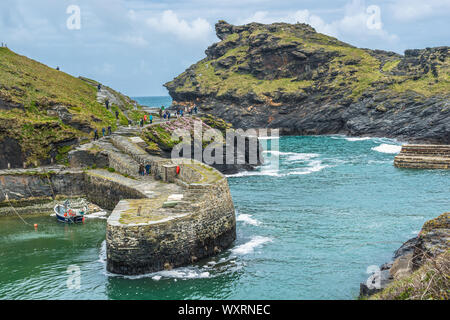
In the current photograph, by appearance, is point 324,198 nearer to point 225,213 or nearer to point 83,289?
point 225,213

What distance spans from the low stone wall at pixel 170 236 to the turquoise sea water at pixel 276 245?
72cm

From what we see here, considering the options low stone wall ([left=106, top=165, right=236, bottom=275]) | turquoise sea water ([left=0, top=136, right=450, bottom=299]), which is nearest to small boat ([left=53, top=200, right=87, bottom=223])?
turquoise sea water ([left=0, top=136, right=450, bottom=299])

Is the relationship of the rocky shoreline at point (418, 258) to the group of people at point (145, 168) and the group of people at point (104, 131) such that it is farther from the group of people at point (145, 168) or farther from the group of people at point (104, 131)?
the group of people at point (104, 131)

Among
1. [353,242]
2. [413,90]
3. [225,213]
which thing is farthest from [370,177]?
[413,90]

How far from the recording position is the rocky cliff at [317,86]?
9819cm

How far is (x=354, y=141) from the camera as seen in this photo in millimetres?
97625

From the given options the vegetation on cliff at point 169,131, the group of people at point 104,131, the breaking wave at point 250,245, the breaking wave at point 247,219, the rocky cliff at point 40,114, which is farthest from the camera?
the vegetation on cliff at point 169,131

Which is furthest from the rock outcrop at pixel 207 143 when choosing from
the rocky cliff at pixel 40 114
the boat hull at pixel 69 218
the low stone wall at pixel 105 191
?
the boat hull at pixel 69 218

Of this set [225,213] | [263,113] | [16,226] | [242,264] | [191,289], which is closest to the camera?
[191,289]

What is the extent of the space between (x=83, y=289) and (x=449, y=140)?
7610 cm

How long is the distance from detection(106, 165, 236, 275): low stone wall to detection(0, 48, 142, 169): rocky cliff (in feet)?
76.6

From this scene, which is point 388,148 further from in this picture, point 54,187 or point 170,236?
point 170,236

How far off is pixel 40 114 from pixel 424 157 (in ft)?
176

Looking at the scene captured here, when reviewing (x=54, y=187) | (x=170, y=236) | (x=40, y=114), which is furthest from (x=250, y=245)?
(x=40, y=114)
